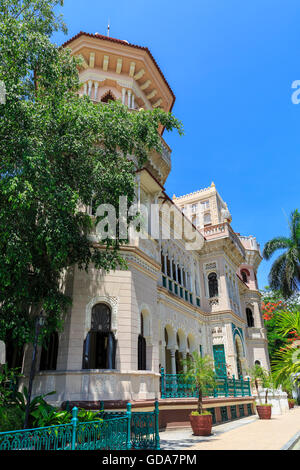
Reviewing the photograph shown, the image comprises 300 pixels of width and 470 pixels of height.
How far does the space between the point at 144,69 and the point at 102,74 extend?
198 centimetres

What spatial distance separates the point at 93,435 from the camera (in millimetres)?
6004

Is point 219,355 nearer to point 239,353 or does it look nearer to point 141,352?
point 239,353

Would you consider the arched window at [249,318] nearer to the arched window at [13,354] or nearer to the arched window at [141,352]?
the arched window at [141,352]

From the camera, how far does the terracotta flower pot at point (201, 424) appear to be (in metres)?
10.5

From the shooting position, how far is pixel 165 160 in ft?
53.0

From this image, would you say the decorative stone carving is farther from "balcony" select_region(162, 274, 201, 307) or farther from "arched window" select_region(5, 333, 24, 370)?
"balcony" select_region(162, 274, 201, 307)

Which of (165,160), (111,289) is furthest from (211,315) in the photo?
(111,289)

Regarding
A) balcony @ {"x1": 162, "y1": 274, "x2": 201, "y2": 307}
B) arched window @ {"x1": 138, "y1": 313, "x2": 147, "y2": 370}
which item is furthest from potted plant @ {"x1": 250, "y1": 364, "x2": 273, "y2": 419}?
arched window @ {"x1": 138, "y1": 313, "x2": 147, "y2": 370}

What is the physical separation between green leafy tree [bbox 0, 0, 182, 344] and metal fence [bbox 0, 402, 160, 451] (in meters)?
2.96

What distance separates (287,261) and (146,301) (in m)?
15.1

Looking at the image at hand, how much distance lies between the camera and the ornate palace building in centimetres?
976

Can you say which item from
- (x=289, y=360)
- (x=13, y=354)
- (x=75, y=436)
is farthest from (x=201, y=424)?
(x=75, y=436)

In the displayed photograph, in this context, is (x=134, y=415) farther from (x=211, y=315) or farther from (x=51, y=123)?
(x=211, y=315)

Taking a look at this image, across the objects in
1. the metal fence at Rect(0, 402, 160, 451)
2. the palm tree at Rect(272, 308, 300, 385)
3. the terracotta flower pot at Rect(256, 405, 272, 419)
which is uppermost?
the palm tree at Rect(272, 308, 300, 385)
